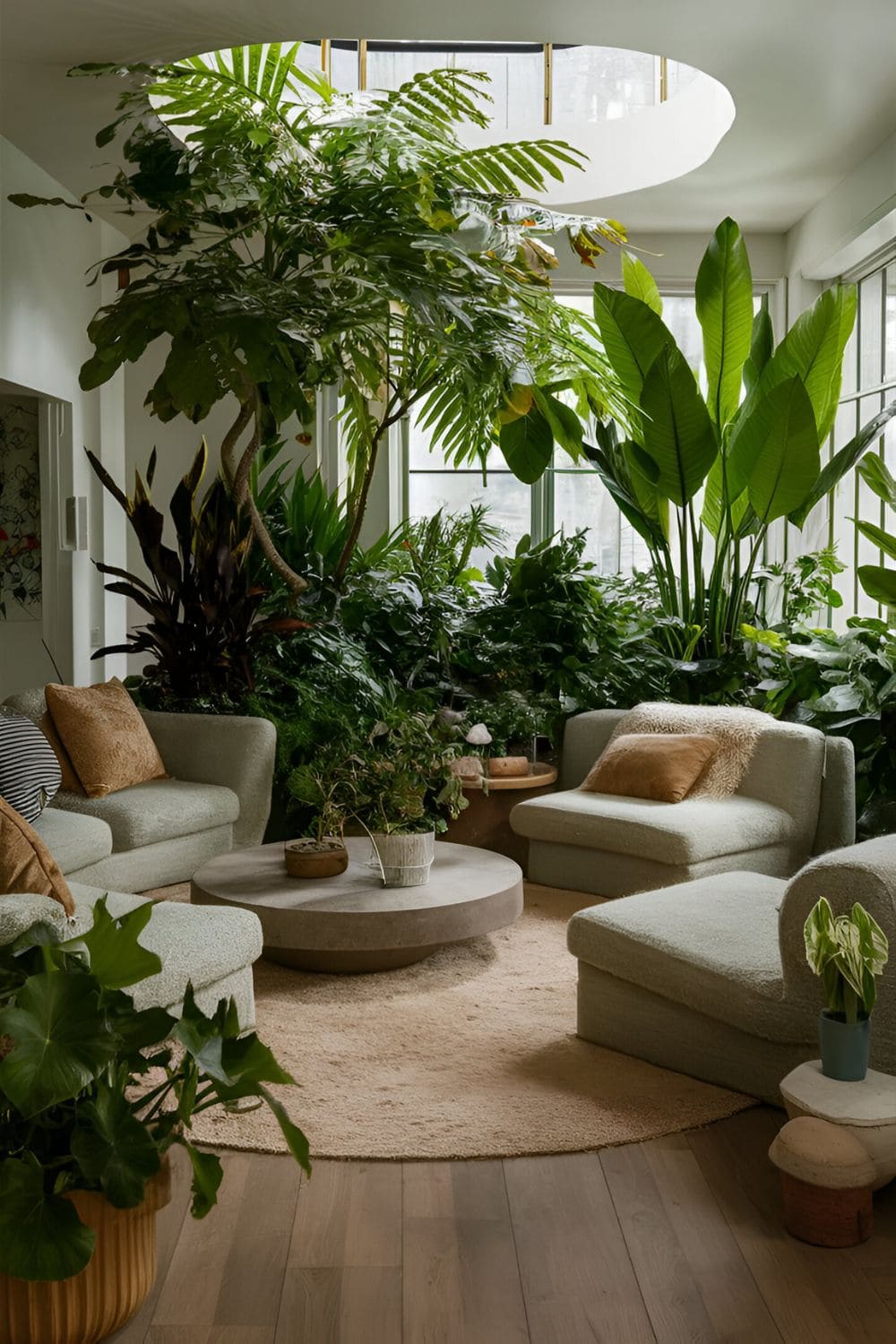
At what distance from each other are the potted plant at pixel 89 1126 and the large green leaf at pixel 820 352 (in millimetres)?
4313

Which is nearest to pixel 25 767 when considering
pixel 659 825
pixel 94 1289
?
pixel 659 825

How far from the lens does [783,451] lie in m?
5.27

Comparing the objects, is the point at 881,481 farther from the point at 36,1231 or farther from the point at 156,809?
the point at 36,1231

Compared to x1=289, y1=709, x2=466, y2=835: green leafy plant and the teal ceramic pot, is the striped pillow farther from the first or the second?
the teal ceramic pot

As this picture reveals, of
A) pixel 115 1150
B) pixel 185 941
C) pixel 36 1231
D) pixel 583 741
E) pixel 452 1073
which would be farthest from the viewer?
pixel 583 741

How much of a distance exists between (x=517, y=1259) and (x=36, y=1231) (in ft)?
2.93

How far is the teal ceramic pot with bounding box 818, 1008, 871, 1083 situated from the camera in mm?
2320

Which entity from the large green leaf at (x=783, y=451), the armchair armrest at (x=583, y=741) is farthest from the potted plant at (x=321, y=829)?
the large green leaf at (x=783, y=451)

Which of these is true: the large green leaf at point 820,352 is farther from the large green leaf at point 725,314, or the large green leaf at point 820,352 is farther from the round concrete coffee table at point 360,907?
the round concrete coffee table at point 360,907

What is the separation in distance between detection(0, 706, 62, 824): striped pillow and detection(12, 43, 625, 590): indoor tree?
48.3 inches

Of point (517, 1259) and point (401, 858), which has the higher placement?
point (401, 858)

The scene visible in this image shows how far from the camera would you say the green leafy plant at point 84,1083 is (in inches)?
65.7

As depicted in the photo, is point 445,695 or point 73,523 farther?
point 73,523

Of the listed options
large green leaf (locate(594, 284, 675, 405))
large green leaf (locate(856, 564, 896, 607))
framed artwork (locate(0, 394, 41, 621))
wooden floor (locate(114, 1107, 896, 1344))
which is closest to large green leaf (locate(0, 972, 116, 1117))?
wooden floor (locate(114, 1107, 896, 1344))
